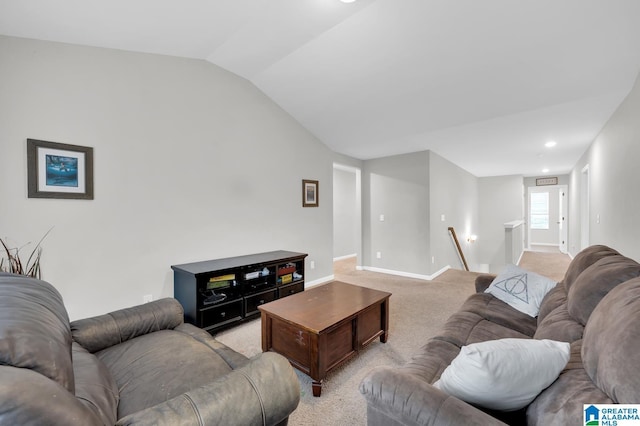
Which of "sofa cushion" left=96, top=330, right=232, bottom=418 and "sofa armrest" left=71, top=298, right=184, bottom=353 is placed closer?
"sofa cushion" left=96, top=330, right=232, bottom=418

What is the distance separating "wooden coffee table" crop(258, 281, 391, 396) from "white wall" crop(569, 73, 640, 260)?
245 centimetres

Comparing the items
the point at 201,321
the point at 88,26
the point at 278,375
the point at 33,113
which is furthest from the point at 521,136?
the point at 33,113

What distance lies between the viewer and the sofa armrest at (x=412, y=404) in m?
0.85

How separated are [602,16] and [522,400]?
2.59m

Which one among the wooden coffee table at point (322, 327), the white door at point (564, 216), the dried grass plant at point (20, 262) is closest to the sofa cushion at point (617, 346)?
the wooden coffee table at point (322, 327)

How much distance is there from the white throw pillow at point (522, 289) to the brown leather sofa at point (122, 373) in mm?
1867

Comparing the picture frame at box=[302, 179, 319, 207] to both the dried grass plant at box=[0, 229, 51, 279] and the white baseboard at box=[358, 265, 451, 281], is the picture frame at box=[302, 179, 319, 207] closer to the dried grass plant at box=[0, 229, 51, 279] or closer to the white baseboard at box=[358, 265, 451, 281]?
the white baseboard at box=[358, 265, 451, 281]

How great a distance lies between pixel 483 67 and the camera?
250cm

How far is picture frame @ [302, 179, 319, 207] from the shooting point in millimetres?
4203

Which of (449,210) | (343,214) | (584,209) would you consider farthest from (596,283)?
(343,214)

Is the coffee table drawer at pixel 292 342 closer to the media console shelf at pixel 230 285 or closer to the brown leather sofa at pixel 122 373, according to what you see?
the brown leather sofa at pixel 122 373

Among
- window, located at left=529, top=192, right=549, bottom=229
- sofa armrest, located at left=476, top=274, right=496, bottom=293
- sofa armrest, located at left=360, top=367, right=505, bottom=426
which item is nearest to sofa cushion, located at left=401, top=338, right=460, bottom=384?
sofa armrest, located at left=360, top=367, right=505, bottom=426

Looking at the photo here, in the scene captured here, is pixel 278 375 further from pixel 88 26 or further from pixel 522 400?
pixel 88 26

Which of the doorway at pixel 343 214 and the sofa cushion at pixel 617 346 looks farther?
the doorway at pixel 343 214
